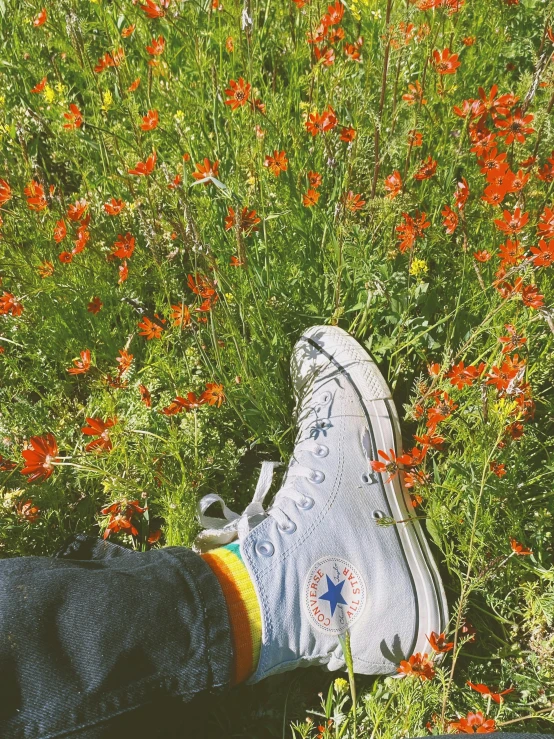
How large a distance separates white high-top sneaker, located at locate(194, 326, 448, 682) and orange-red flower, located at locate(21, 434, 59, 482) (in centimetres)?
45

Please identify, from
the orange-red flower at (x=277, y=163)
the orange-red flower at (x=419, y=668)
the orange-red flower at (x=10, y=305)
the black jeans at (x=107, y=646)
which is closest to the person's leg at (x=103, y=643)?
the black jeans at (x=107, y=646)

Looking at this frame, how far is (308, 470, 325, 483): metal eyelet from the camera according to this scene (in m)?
1.75

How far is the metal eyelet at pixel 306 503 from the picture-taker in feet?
Result: 5.52

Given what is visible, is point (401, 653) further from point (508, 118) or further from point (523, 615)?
point (508, 118)

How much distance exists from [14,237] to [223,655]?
54.1 inches

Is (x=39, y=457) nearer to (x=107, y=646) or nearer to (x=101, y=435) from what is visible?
(x=101, y=435)

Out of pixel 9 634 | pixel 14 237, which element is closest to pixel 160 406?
pixel 14 237

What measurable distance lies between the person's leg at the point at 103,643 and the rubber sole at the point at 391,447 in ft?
1.65

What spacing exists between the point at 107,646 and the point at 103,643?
0.03 ft

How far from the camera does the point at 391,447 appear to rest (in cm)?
182

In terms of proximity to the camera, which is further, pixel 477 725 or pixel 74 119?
pixel 74 119

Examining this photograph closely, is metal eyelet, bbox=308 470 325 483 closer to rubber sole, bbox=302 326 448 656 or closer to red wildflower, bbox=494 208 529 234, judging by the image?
rubber sole, bbox=302 326 448 656

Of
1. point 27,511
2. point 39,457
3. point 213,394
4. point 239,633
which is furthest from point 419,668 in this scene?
point 27,511

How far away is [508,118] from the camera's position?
1.71m
